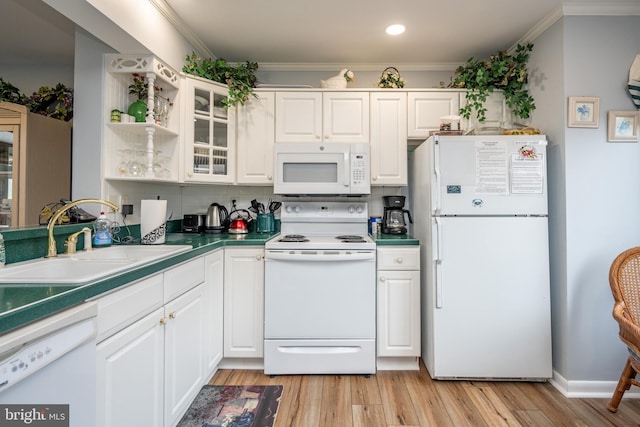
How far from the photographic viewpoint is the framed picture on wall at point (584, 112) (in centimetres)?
203

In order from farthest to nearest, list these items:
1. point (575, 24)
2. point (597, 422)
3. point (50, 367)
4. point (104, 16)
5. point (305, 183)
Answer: point (305, 183) < point (575, 24) < point (597, 422) < point (104, 16) < point (50, 367)

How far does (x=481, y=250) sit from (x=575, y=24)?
1.57 m

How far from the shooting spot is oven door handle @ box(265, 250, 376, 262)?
7.11 feet

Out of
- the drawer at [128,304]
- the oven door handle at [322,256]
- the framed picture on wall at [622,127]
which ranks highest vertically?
the framed picture on wall at [622,127]

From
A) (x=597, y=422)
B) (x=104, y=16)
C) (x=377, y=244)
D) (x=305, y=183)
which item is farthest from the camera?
(x=305, y=183)

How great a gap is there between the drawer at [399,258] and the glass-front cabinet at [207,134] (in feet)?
4.44

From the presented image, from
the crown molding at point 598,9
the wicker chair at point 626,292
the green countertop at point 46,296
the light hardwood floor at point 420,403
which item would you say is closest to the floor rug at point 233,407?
the light hardwood floor at point 420,403

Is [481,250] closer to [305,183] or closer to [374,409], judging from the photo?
[374,409]

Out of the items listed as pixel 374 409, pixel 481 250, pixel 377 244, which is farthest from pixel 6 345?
pixel 481 250

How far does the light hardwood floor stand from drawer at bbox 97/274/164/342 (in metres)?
0.99

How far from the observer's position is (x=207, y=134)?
8.20 feet

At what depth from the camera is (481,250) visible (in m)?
2.09

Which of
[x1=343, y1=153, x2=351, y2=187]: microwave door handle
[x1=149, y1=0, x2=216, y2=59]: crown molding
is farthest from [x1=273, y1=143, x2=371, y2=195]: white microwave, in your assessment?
[x1=149, y1=0, x2=216, y2=59]: crown molding

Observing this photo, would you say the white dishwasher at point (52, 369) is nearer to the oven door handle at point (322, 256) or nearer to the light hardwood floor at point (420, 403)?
the light hardwood floor at point (420, 403)
